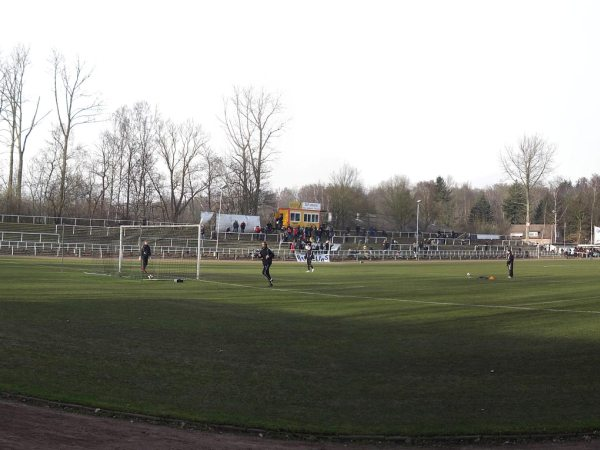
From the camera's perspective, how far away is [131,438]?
23.3 feet

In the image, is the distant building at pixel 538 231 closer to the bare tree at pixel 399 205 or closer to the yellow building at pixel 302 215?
the bare tree at pixel 399 205

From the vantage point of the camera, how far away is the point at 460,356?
12.5m

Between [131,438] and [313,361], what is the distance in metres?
5.10

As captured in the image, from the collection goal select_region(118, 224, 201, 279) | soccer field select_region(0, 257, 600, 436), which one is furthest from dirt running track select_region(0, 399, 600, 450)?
goal select_region(118, 224, 201, 279)

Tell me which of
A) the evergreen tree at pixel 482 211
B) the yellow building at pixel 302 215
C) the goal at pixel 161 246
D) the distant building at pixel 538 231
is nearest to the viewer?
the goal at pixel 161 246

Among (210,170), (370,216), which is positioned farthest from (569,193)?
(210,170)

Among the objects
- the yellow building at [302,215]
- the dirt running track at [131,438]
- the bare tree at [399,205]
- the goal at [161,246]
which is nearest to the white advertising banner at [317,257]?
the goal at [161,246]

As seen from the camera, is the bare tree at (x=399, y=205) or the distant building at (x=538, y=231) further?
the distant building at (x=538, y=231)

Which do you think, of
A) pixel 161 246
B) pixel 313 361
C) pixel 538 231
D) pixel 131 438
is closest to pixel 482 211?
pixel 538 231

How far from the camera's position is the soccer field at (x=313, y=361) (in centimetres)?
835

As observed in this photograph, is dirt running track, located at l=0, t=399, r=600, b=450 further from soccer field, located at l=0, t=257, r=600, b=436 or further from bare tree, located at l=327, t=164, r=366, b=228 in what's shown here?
bare tree, located at l=327, t=164, r=366, b=228

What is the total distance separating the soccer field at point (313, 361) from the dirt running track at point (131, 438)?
327mm

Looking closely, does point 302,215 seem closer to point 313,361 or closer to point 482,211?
point 482,211

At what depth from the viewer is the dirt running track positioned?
6.85 meters
